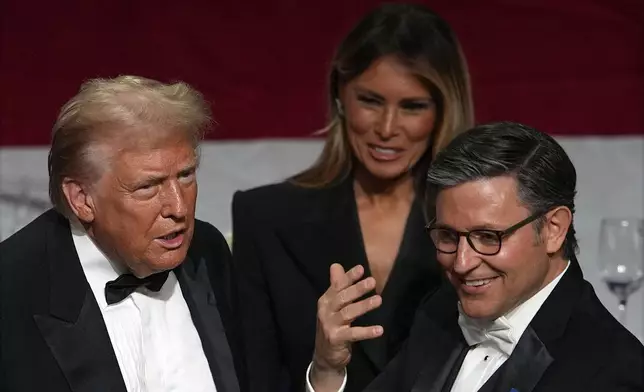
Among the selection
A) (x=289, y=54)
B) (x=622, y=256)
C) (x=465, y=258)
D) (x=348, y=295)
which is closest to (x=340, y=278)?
(x=348, y=295)

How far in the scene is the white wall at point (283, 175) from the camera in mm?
3689

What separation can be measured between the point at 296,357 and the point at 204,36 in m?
1.73

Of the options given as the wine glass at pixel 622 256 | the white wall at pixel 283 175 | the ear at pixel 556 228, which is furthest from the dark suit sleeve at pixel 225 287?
the wine glass at pixel 622 256

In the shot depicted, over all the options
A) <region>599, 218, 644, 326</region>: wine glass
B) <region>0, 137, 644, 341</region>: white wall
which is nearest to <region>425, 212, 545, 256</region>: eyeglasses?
<region>599, 218, 644, 326</region>: wine glass

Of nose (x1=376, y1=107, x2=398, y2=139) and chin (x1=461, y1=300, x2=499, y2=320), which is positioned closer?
chin (x1=461, y1=300, x2=499, y2=320)

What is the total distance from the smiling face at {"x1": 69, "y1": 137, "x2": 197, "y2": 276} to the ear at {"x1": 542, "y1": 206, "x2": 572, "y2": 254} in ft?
2.36

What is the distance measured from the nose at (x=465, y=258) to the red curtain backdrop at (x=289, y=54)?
1.89m

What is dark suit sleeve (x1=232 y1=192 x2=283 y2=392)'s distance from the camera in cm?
271

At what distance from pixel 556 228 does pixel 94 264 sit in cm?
94

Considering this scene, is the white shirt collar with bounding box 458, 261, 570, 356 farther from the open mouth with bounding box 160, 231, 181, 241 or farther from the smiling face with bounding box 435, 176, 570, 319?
the open mouth with bounding box 160, 231, 181, 241

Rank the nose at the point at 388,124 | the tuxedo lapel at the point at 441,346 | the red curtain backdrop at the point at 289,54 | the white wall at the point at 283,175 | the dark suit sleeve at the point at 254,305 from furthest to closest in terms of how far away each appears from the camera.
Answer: the red curtain backdrop at the point at 289,54 < the white wall at the point at 283,175 < the nose at the point at 388,124 < the dark suit sleeve at the point at 254,305 < the tuxedo lapel at the point at 441,346

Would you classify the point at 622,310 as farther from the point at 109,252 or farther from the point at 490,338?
the point at 109,252

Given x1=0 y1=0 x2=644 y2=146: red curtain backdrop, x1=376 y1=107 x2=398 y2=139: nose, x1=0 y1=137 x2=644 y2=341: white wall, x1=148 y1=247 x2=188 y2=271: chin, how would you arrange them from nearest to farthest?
1. x1=148 y1=247 x2=188 y2=271: chin
2. x1=376 y1=107 x2=398 y2=139: nose
3. x1=0 y1=137 x2=644 y2=341: white wall
4. x1=0 y1=0 x2=644 y2=146: red curtain backdrop

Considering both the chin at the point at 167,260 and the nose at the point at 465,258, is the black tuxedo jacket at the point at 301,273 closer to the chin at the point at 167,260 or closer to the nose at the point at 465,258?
the chin at the point at 167,260
